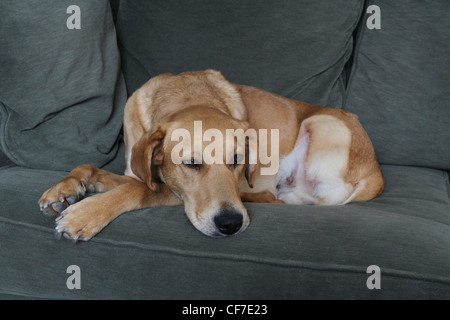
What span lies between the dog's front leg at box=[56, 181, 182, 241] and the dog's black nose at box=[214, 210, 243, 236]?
402 mm

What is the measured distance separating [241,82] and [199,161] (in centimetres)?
116

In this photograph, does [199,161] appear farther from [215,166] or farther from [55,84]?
[55,84]

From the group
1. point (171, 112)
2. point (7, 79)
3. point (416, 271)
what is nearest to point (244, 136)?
point (171, 112)

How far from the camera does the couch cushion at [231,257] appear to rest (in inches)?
55.4

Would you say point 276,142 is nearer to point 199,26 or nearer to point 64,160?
point 199,26

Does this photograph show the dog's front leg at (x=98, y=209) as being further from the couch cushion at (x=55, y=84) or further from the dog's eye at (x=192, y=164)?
the couch cushion at (x=55, y=84)

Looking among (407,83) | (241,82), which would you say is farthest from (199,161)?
(407,83)

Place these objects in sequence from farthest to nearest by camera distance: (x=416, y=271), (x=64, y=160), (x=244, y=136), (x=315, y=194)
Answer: (x=315, y=194) < (x=64, y=160) < (x=244, y=136) < (x=416, y=271)

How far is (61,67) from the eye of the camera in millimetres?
2172

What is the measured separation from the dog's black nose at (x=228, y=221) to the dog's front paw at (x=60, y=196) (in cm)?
63

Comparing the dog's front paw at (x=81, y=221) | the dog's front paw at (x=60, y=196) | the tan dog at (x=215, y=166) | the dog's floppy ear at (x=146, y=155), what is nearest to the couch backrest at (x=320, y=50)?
the tan dog at (x=215, y=166)

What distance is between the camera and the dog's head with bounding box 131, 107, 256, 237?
1.62m

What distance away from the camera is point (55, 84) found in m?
2.16

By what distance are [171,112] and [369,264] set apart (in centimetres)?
114
